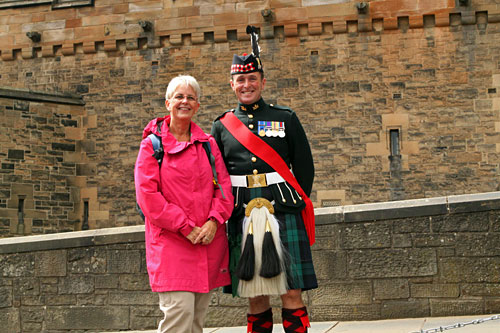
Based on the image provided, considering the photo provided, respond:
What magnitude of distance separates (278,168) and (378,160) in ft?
33.5

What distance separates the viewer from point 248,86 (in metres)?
4.60

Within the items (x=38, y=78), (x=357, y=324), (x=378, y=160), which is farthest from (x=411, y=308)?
(x=38, y=78)

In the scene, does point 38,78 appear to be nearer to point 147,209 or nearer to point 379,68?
point 379,68

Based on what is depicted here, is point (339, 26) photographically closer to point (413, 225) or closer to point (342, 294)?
point (413, 225)

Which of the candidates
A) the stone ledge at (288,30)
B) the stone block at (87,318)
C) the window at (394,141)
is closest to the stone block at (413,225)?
the stone block at (87,318)

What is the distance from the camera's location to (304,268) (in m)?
4.44

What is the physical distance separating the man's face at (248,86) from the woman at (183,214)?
11.6 inches

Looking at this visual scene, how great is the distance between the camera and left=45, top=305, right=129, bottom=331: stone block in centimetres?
686

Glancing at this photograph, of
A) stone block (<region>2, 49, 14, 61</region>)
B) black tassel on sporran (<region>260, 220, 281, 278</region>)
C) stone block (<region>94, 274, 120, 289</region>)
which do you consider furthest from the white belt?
stone block (<region>2, 49, 14, 61</region>)

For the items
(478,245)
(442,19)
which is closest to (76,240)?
(478,245)

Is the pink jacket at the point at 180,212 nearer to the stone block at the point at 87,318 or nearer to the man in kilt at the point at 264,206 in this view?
the man in kilt at the point at 264,206

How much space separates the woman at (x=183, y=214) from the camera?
413 cm

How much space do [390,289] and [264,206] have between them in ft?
7.37

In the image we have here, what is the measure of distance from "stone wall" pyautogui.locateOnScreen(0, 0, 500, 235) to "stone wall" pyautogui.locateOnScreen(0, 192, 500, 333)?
7958 mm
